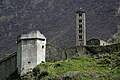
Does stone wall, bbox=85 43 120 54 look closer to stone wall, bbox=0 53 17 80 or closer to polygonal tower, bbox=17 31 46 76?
polygonal tower, bbox=17 31 46 76

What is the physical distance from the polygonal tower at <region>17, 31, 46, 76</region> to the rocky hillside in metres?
32.4

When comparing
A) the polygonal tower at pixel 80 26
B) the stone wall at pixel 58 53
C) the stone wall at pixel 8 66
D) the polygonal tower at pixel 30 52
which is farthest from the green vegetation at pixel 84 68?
the polygonal tower at pixel 80 26

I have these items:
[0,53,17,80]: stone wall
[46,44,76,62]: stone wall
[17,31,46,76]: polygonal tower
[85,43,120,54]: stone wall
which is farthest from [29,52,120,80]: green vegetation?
[0,53,17,80]: stone wall

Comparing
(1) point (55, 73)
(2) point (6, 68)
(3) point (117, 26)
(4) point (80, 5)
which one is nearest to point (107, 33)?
(3) point (117, 26)

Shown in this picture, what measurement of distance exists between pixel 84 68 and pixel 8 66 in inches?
520

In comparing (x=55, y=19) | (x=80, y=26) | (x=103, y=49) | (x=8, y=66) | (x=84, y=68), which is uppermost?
(x=55, y=19)

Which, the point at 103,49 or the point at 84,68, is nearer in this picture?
the point at 84,68

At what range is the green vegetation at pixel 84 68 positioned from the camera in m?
64.6

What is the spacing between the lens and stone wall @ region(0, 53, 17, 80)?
75.0 metres

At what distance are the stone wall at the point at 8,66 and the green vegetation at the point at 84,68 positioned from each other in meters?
5.57

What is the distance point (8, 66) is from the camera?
76.3 m

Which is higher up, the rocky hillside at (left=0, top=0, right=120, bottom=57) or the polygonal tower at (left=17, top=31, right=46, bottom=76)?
the rocky hillside at (left=0, top=0, right=120, bottom=57)

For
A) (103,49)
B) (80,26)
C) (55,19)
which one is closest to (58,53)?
(103,49)

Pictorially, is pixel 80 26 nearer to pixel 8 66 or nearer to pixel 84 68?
pixel 8 66
